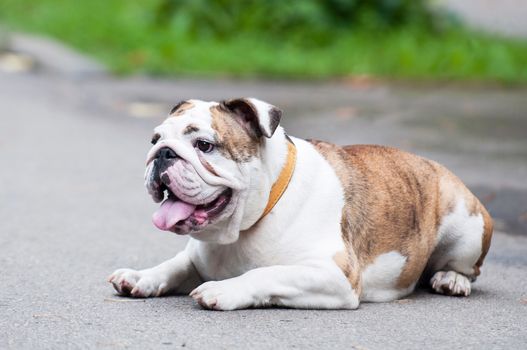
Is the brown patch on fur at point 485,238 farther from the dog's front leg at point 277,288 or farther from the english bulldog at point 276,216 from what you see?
the dog's front leg at point 277,288

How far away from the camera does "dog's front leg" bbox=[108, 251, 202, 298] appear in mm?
5297

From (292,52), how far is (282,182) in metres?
10.5

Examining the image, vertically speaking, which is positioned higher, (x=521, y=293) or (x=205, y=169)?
(x=205, y=169)

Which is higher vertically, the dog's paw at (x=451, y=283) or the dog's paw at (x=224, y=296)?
the dog's paw at (x=224, y=296)

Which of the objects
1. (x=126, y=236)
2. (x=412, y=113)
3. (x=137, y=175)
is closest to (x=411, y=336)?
(x=126, y=236)

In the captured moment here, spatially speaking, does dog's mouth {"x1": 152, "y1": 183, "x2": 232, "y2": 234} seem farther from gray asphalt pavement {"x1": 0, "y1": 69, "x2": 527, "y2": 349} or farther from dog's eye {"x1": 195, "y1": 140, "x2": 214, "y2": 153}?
gray asphalt pavement {"x1": 0, "y1": 69, "x2": 527, "y2": 349}

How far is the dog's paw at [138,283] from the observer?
529 cm

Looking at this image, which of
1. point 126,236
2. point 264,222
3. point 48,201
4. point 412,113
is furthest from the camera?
point 412,113

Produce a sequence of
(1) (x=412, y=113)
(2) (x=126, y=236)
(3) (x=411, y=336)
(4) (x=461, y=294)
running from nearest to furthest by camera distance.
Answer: (3) (x=411, y=336)
(4) (x=461, y=294)
(2) (x=126, y=236)
(1) (x=412, y=113)

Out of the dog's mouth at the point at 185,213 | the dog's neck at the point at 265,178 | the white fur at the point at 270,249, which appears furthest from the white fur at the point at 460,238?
the dog's mouth at the point at 185,213

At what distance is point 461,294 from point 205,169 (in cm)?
167

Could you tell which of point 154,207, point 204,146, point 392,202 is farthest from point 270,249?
point 154,207

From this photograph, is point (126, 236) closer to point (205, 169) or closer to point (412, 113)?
point (205, 169)

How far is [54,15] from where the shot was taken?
20078mm
